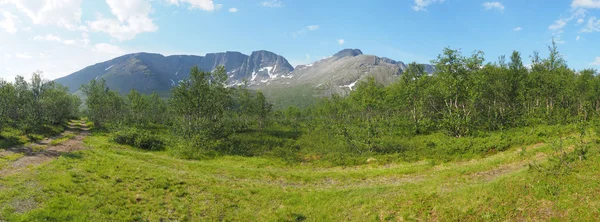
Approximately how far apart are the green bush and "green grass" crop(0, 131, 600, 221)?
1790cm

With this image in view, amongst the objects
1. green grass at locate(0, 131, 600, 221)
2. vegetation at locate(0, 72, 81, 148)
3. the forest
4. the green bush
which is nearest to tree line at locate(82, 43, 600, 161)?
the forest

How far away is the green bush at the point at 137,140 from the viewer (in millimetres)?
47000

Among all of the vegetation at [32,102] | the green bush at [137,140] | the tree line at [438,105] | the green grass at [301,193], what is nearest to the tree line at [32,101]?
the vegetation at [32,102]

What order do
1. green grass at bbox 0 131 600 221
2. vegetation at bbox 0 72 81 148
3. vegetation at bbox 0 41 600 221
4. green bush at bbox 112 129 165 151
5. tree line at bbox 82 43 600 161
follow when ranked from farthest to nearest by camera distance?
vegetation at bbox 0 72 81 148 < green bush at bbox 112 129 165 151 < tree line at bbox 82 43 600 161 < vegetation at bbox 0 41 600 221 < green grass at bbox 0 131 600 221

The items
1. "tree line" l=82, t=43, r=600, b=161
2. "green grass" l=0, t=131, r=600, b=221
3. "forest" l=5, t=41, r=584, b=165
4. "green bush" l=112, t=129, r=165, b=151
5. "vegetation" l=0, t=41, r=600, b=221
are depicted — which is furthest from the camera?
"green bush" l=112, t=129, r=165, b=151

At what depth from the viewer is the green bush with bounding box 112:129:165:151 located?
1850 inches

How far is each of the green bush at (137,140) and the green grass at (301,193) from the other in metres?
17.9

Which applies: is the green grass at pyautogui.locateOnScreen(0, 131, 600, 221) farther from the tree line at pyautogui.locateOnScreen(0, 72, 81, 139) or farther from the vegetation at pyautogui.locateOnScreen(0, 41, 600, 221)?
the tree line at pyautogui.locateOnScreen(0, 72, 81, 139)

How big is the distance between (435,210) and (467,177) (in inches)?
285

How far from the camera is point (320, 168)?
3303cm

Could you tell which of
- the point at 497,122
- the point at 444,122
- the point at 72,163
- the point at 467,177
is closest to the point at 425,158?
the point at 467,177

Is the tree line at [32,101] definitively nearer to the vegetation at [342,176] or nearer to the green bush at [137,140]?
the green bush at [137,140]

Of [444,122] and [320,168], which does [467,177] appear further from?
[444,122]

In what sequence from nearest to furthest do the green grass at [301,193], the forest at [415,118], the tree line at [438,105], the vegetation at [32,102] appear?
the green grass at [301,193] → the forest at [415,118] → the tree line at [438,105] → the vegetation at [32,102]
